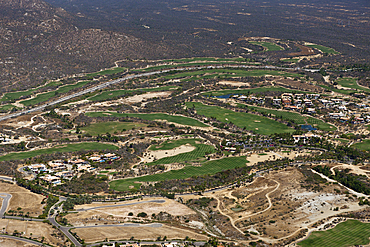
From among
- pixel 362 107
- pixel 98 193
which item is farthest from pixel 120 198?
pixel 362 107

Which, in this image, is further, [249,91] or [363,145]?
[249,91]

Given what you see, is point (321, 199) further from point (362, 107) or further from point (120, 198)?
point (362, 107)

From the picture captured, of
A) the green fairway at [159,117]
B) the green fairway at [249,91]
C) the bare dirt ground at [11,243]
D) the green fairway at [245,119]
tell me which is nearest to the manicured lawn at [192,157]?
the green fairway at [159,117]

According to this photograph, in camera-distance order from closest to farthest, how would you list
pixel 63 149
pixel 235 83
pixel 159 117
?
pixel 63 149, pixel 159 117, pixel 235 83

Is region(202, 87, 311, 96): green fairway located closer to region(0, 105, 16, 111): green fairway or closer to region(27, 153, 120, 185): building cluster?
region(0, 105, 16, 111): green fairway

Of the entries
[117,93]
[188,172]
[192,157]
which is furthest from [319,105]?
[117,93]

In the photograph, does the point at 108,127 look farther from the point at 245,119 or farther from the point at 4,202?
the point at 4,202

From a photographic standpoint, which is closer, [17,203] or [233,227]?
[233,227]

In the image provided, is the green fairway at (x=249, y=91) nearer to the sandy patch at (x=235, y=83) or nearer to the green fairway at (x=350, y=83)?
the sandy patch at (x=235, y=83)
